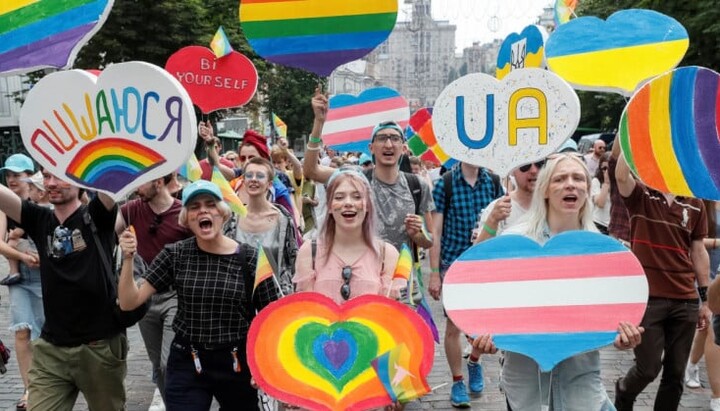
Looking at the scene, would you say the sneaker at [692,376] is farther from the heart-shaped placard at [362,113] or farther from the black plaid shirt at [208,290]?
the black plaid shirt at [208,290]

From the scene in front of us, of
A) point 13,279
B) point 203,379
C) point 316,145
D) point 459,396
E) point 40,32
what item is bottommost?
point 459,396

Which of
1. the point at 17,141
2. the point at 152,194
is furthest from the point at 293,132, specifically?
the point at 152,194

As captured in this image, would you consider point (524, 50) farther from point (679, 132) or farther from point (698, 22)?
point (698, 22)

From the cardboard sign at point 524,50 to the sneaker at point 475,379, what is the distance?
2.28 metres

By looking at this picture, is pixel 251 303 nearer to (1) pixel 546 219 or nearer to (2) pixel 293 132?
(1) pixel 546 219

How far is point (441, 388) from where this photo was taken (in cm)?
520

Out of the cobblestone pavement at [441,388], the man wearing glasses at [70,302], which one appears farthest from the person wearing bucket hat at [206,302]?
the cobblestone pavement at [441,388]

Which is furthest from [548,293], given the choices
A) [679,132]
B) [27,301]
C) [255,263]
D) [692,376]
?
[27,301]

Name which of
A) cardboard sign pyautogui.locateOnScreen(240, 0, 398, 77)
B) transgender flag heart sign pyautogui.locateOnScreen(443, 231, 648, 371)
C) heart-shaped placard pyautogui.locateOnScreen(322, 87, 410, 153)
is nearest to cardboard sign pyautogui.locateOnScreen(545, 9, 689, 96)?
cardboard sign pyautogui.locateOnScreen(240, 0, 398, 77)

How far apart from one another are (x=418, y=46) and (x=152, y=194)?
85.4 meters

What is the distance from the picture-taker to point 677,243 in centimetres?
402

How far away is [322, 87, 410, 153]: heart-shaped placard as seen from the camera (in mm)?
5859

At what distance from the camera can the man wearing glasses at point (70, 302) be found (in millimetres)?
3463

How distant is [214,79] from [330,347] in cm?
377
